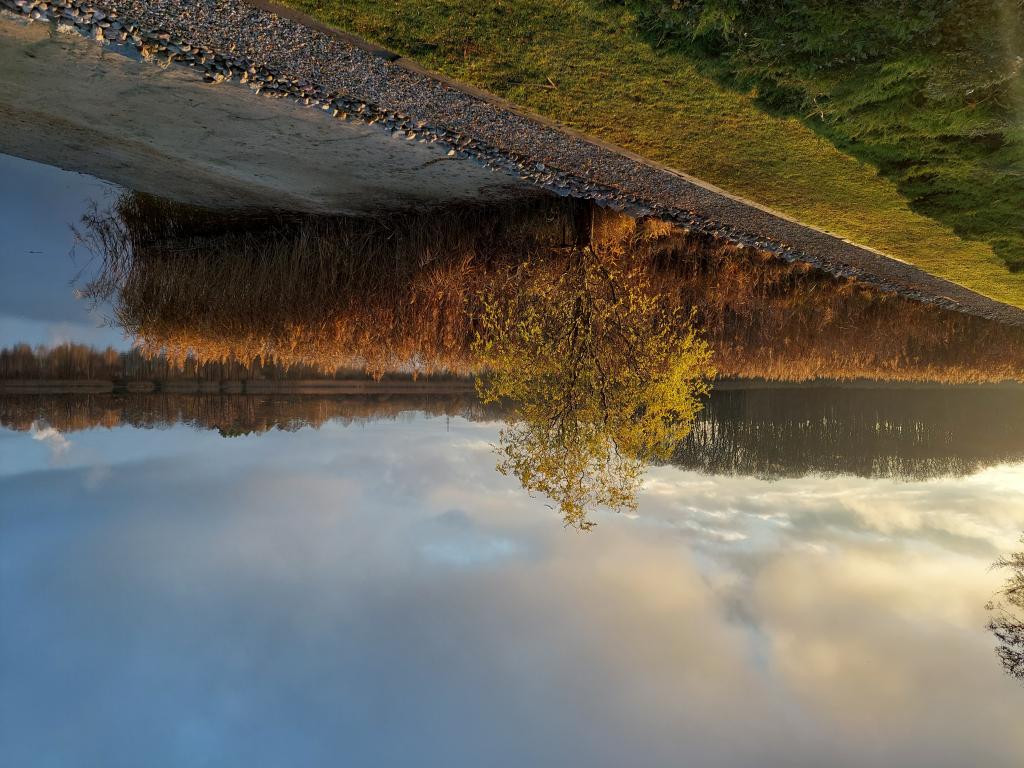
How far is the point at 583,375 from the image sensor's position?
234 inches

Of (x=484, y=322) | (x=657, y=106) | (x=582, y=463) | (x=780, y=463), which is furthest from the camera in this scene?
(x=780, y=463)

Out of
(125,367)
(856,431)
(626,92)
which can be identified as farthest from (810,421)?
(125,367)

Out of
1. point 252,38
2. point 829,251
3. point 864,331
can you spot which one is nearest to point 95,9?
point 252,38

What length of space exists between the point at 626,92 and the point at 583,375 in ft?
8.39

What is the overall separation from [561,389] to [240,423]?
451cm

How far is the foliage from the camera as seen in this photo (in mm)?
3725

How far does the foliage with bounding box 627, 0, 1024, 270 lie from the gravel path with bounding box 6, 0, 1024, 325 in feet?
4.20

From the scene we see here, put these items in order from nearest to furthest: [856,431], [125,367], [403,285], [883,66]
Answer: [883,66], [403,285], [125,367], [856,431]

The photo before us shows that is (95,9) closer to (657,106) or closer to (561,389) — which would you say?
(657,106)

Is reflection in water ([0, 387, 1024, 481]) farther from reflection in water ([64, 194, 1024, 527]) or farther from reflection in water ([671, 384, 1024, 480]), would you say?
reflection in water ([64, 194, 1024, 527])

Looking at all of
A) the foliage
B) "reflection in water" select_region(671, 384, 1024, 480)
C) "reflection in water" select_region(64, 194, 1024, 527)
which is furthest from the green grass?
"reflection in water" select_region(671, 384, 1024, 480)

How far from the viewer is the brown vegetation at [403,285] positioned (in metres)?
6.70

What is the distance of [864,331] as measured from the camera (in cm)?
865

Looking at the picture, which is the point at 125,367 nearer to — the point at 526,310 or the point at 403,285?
the point at 403,285
